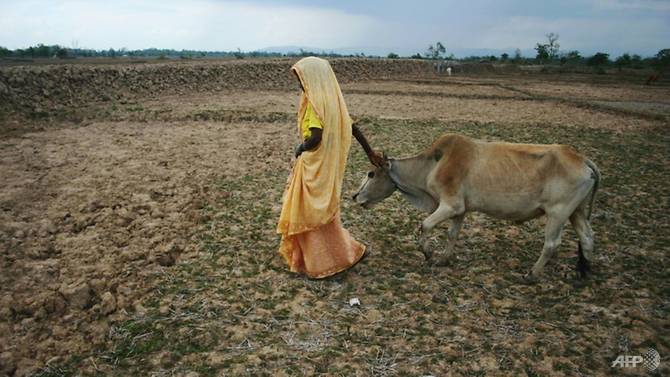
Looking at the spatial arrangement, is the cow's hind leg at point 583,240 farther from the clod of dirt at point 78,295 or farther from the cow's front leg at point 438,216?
the clod of dirt at point 78,295

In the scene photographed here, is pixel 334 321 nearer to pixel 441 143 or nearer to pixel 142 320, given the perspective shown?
pixel 142 320

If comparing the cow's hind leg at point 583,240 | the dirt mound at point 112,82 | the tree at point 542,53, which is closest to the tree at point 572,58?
the tree at point 542,53

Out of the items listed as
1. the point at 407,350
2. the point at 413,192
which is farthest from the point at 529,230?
the point at 407,350

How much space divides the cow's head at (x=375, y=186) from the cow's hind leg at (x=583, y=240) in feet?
5.66

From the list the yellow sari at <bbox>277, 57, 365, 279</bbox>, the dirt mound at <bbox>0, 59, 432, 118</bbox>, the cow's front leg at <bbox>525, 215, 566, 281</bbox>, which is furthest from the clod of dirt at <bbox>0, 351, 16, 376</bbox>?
the dirt mound at <bbox>0, 59, 432, 118</bbox>

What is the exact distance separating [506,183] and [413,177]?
2.89ft

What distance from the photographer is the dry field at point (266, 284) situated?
3238mm

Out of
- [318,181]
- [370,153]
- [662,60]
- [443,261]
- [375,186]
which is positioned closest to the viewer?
[318,181]

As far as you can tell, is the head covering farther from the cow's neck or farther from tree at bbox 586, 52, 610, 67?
tree at bbox 586, 52, 610, 67

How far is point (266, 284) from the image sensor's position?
13.7 feet

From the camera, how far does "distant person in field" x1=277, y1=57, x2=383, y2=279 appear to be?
382 centimetres

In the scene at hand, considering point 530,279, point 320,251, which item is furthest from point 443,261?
point 320,251

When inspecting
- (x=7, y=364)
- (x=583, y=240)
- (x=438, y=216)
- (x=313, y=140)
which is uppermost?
(x=313, y=140)

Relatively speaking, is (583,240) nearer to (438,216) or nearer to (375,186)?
(438,216)
